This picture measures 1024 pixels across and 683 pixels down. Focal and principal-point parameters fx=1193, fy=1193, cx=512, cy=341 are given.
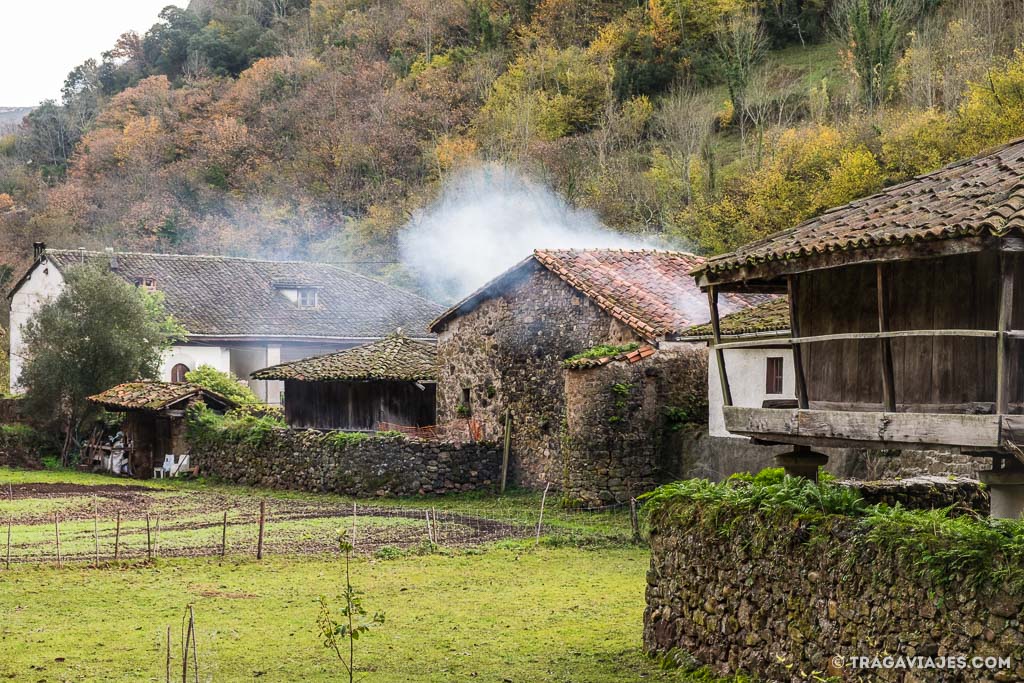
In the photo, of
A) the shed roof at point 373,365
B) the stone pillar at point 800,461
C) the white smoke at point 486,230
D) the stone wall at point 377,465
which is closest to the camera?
the stone pillar at point 800,461

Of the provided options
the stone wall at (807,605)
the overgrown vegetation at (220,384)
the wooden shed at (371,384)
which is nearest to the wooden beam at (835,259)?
the stone wall at (807,605)

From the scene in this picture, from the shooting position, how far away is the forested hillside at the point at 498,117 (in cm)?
3988

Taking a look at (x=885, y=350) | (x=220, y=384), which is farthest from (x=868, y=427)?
(x=220, y=384)

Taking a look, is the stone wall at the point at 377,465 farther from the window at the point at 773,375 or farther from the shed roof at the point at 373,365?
the window at the point at 773,375

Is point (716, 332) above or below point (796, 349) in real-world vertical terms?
above

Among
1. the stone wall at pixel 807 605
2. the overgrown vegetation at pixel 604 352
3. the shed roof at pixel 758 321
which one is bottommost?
the stone wall at pixel 807 605

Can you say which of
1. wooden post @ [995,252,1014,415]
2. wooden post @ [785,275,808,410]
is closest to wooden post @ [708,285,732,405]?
wooden post @ [785,275,808,410]

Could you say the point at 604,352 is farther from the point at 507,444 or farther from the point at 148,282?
the point at 148,282

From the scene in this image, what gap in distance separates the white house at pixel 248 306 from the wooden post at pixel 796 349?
1307 inches

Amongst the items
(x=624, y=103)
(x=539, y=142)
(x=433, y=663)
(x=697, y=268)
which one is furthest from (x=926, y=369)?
(x=624, y=103)

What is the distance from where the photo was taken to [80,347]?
37.4 metres

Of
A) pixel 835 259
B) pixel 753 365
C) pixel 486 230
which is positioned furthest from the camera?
pixel 486 230

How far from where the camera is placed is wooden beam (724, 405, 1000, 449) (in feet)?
34.4

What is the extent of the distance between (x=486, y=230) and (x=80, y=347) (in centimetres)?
1867
